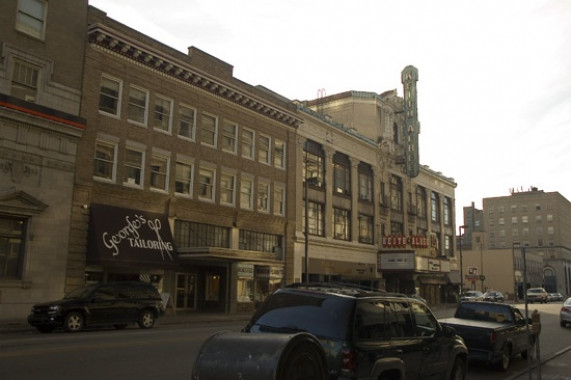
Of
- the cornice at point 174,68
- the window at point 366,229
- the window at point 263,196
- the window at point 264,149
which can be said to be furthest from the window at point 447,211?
the window at point 264,149

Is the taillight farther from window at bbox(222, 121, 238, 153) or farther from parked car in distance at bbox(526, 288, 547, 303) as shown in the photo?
parked car in distance at bbox(526, 288, 547, 303)

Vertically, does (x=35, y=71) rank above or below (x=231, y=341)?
above

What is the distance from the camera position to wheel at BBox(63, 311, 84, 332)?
1828 centimetres

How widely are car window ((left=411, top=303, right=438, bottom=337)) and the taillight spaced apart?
1860mm

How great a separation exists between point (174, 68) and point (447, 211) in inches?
1803

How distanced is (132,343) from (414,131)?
4361 cm

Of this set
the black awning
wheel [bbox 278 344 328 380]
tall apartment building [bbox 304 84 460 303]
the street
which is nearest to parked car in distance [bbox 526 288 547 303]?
tall apartment building [bbox 304 84 460 303]

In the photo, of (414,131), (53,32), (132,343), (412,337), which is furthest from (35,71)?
(414,131)

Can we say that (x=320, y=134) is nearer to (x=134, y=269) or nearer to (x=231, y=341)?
(x=134, y=269)

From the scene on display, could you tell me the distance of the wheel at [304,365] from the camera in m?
5.28

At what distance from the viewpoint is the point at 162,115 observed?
3114 centimetres

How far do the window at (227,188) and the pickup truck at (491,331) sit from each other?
21.7m

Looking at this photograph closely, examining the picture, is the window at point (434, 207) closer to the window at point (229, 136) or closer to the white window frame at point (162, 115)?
the window at point (229, 136)

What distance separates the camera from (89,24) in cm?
2723
